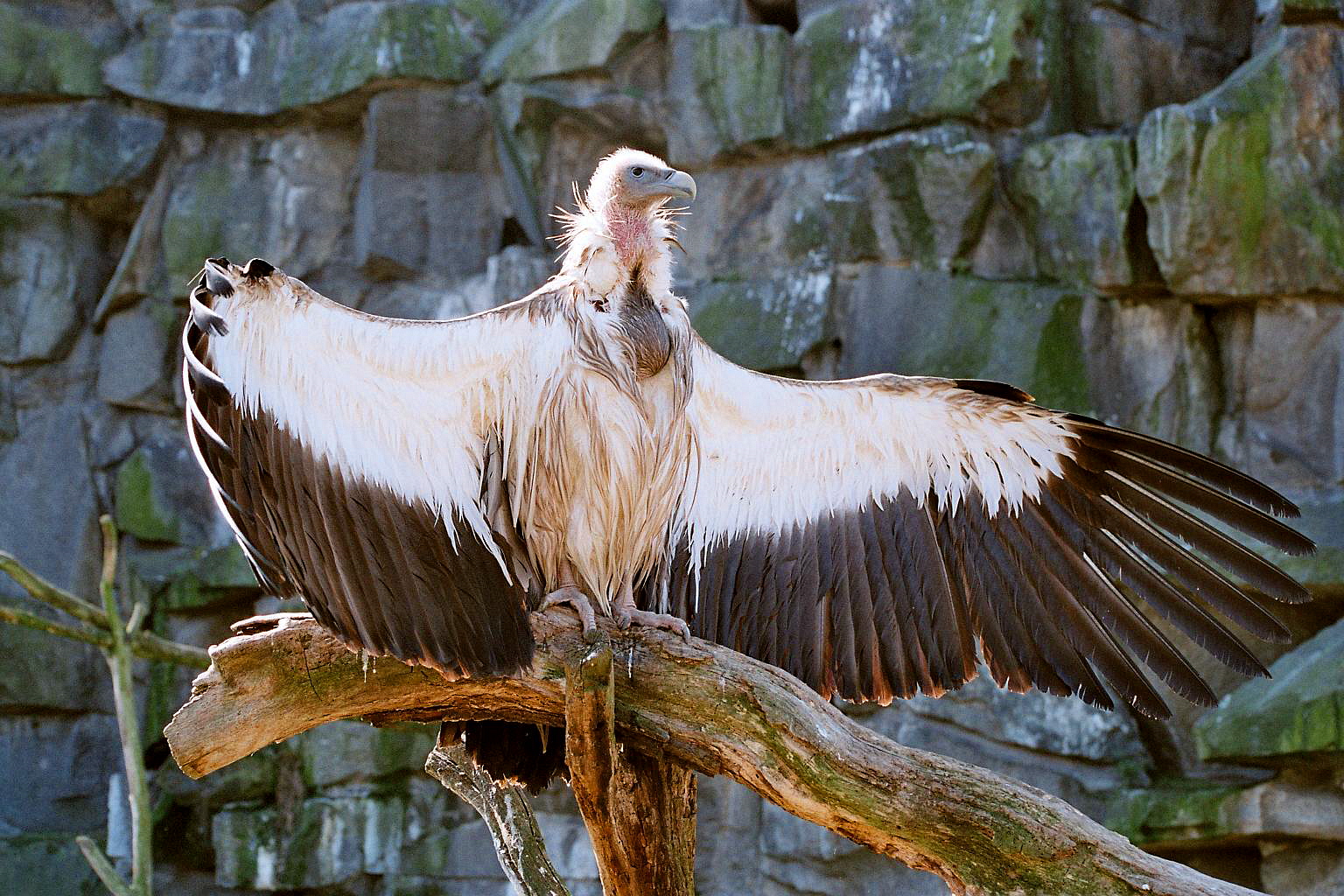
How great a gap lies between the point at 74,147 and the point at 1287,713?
7337 millimetres

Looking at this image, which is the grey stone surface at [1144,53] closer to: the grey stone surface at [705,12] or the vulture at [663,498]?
the grey stone surface at [705,12]

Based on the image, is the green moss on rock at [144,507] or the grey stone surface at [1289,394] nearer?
the grey stone surface at [1289,394]

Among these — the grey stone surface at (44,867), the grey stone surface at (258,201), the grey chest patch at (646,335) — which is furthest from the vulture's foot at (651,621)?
the grey stone surface at (44,867)

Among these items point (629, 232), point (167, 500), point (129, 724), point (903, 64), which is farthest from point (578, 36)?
point (629, 232)

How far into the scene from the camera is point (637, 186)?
143 inches

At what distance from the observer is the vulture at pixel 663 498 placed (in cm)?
302

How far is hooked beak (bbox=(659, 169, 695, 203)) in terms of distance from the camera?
3.63 metres

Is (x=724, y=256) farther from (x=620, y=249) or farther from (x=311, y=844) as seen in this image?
(x=620, y=249)

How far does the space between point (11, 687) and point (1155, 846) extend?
20.9 feet

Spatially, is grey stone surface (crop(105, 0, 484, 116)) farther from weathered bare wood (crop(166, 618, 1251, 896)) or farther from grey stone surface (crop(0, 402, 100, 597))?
weathered bare wood (crop(166, 618, 1251, 896))

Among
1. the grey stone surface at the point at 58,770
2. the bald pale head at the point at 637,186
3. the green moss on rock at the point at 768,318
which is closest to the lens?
the bald pale head at the point at 637,186

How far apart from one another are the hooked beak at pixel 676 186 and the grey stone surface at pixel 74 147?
6.30 meters

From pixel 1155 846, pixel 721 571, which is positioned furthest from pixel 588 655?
pixel 1155 846

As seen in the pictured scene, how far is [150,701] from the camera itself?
28.5 feet
